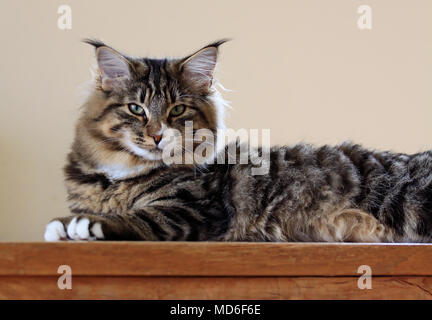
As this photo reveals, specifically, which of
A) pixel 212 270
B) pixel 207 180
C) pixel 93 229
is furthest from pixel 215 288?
pixel 207 180

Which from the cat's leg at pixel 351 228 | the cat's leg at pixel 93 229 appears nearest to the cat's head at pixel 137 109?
the cat's leg at pixel 93 229

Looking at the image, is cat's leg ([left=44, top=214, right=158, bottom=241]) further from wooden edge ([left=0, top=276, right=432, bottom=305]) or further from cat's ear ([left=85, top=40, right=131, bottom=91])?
cat's ear ([left=85, top=40, right=131, bottom=91])

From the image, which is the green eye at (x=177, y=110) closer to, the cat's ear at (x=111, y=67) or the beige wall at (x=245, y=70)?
the cat's ear at (x=111, y=67)

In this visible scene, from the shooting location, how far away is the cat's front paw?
1186 mm

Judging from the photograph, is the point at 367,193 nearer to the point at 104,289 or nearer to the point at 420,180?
the point at 420,180

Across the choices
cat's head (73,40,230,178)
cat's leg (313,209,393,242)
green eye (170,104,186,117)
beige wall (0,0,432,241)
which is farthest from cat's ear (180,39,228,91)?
cat's leg (313,209,393,242)

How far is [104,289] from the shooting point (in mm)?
968

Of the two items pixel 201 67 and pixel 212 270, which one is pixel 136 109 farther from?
pixel 212 270

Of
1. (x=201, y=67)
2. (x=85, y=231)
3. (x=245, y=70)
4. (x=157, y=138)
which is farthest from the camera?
(x=245, y=70)

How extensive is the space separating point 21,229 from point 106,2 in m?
0.94

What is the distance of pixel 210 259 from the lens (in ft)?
3.22

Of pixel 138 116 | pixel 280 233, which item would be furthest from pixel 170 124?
pixel 280 233

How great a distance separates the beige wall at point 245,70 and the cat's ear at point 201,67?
0.45 meters

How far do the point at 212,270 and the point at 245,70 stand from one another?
1.27m
